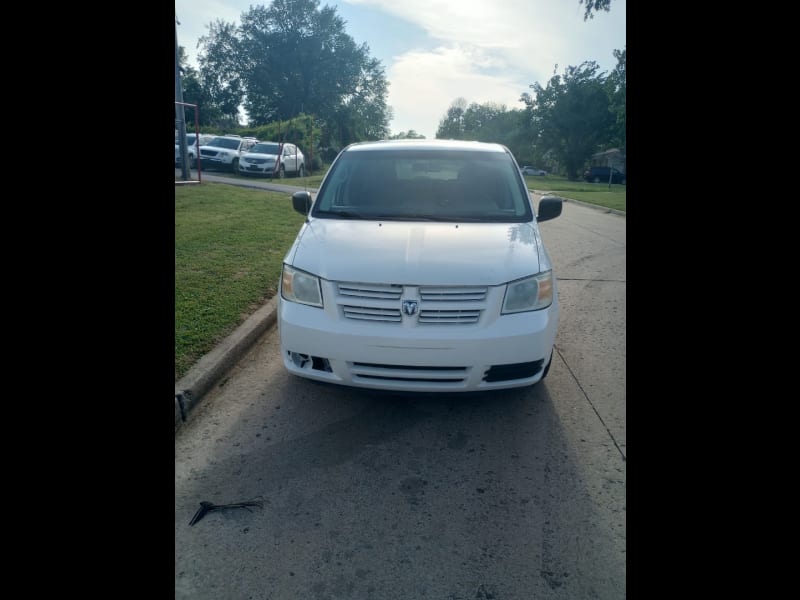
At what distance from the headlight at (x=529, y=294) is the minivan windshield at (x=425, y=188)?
0.86 m

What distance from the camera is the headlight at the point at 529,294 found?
295 cm

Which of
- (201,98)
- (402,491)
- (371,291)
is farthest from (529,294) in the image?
(201,98)

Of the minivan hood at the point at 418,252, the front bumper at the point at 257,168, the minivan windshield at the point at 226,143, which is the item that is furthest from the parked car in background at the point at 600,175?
the minivan hood at the point at 418,252

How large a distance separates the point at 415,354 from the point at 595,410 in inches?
54.3

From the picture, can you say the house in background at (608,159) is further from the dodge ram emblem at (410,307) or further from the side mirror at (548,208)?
the dodge ram emblem at (410,307)

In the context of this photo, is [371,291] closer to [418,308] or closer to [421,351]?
[418,308]

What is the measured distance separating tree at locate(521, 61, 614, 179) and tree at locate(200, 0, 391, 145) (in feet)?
61.8

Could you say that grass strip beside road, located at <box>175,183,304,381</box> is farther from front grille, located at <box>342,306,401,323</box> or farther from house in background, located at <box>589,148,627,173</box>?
house in background, located at <box>589,148,627,173</box>

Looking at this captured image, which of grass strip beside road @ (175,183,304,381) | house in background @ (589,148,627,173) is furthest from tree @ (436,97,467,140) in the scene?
grass strip beside road @ (175,183,304,381)

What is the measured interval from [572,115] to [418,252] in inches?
2220
